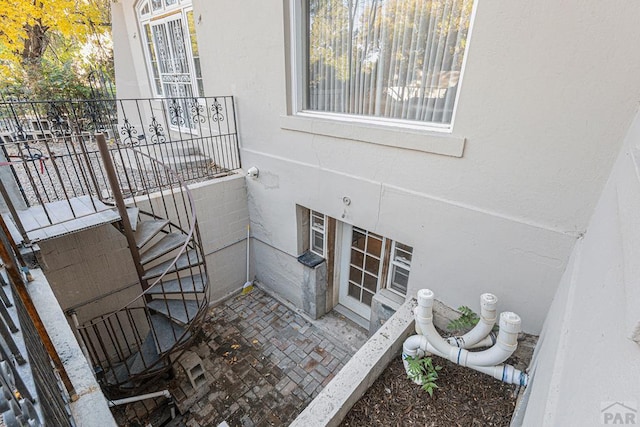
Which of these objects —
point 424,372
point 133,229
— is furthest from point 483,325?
point 133,229

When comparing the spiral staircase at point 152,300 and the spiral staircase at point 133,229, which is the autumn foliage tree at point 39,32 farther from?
the spiral staircase at point 152,300

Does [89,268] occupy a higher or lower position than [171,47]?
lower

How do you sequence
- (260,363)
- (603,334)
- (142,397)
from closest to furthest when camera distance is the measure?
(603,334)
(142,397)
(260,363)

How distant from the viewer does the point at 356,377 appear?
2.56 metres

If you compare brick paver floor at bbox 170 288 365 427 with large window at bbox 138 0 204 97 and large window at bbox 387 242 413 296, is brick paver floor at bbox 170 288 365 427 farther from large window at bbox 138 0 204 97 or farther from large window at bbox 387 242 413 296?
large window at bbox 138 0 204 97

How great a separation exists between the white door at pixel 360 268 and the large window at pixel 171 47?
461cm

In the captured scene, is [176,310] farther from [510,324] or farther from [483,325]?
[510,324]

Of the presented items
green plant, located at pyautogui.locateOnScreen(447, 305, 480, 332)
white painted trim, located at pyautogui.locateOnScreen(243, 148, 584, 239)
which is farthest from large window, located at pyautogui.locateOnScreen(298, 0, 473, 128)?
green plant, located at pyautogui.locateOnScreen(447, 305, 480, 332)

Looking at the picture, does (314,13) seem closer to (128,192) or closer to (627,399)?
(128,192)

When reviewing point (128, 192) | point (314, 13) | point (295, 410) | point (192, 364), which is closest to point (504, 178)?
point (314, 13)

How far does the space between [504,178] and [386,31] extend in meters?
1.94

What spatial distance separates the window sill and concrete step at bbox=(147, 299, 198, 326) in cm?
284

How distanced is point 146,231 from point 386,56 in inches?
146

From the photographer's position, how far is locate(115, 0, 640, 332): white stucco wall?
203 centimetres
